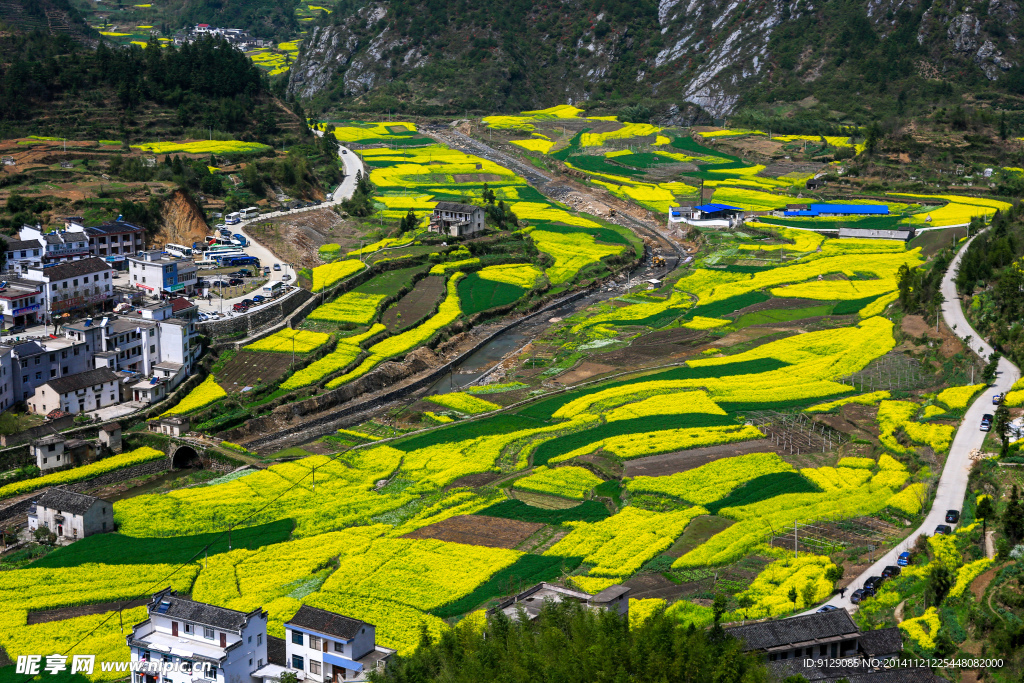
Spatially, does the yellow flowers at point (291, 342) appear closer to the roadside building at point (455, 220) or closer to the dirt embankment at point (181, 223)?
the dirt embankment at point (181, 223)

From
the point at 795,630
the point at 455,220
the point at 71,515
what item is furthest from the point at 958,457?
the point at 455,220

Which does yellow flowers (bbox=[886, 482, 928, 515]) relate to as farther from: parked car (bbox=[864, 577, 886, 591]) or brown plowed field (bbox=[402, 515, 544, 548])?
brown plowed field (bbox=[402, 515, 544, 548])

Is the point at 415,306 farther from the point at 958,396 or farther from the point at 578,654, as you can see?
the point at 578,654

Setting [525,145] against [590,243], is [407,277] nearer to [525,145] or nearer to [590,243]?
[590,243]

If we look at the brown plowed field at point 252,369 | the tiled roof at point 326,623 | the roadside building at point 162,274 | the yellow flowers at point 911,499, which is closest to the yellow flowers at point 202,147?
the roadside building at point 162,274

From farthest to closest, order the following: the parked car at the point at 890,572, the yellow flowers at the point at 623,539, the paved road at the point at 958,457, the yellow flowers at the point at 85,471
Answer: the yellow flowers at the point at 85,471, the yellow flowers at the point at 623,539, the paved road at the point at 958,457, the parked car at the point at 890,572

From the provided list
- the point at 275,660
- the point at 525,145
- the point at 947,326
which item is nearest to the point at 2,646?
the point at 275,660

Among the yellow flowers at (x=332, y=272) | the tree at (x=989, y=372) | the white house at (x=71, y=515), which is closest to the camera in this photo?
the white house at (x=71, y=515)
